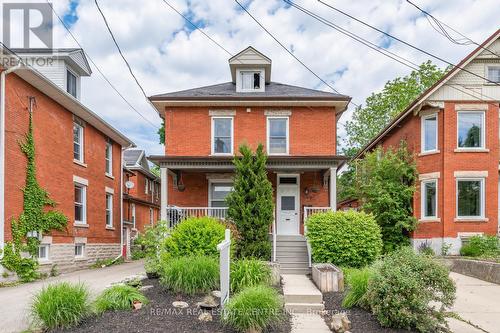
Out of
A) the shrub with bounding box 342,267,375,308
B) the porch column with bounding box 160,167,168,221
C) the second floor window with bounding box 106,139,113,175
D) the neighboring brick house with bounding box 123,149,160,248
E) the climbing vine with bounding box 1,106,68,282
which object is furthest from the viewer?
the neighboring brick house with bounding box 123,149,160,248

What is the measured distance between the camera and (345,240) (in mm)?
10695

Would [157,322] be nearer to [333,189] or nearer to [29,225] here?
[29,225]

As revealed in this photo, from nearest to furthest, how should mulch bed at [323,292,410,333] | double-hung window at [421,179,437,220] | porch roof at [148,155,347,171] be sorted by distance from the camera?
mulch bed at [323,292,410,333] < porch roof at [148,155,347,171] < double-hung window at [421,179,437,220]

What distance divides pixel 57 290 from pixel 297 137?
1128cm

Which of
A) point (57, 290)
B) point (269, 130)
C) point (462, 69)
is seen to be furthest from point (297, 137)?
point (57, 290)

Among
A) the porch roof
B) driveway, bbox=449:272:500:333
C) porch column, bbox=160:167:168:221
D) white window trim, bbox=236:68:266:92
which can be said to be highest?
white window trim, bbox=236:68:266:92

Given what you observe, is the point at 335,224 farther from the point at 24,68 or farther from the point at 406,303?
the point at 24,68

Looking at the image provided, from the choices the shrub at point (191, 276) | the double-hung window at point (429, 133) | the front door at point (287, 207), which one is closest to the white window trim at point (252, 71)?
the front door at point (287, 207)

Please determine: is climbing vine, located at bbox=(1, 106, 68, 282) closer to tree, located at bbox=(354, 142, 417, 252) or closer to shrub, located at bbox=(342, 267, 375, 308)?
shrub, located at bbox=(342, 267, 375, 308)

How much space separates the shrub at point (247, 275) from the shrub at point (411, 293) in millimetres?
2371

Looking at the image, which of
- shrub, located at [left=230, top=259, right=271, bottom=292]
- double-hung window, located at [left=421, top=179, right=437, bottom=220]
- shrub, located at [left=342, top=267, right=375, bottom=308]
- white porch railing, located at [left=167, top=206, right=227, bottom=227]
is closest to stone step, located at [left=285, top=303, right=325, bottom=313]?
shrub, located at [left=342, top=267, right=375, bottom=308]

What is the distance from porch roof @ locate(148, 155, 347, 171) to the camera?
13.5m

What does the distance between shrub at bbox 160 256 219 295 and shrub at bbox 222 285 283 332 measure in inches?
68.5

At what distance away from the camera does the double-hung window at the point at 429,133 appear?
16234mm
